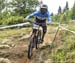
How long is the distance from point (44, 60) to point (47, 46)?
1.45 metres

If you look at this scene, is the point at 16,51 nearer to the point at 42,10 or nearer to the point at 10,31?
the point at 42,10

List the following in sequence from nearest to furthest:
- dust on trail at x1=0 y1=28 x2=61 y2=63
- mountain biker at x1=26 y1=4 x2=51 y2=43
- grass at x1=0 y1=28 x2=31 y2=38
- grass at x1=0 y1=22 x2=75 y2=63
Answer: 1. grass at x1=0 y1=22 x2=75 y2=63
2. mountain biker at x1=26 y1=4 x2=51 y2=43
3. dust on trail at x1=0 y1=28 x2=61 y2=63
4. grass at x1=0 y1=28 x2=31 y2=38

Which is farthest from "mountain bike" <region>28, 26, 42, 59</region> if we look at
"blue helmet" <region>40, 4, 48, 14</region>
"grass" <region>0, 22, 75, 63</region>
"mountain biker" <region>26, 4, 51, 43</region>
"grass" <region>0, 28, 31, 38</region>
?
"grass" <region>0, 28, 31, 38</region>

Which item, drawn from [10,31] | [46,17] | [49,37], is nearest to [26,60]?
[46,17]

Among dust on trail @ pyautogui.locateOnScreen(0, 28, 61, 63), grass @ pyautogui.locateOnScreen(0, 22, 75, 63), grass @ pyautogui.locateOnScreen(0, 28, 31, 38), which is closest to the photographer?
grass @ pyautogui.locateOnScreen(0, 22, 75, 63)

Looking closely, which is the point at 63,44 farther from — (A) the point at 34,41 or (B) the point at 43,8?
(B) the point at 43,8

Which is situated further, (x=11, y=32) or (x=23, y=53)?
(x=11, y=32)

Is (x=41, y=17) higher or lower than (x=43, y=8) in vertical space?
lower

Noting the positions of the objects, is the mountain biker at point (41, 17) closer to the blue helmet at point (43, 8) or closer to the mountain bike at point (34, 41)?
the blue helmet at point (43, 8)

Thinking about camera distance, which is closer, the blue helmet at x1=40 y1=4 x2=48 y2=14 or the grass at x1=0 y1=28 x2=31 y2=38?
the blue helmet at x1=40 y1=4 x2=48 y2=14

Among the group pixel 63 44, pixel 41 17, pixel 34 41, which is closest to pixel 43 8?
pixel 41 17

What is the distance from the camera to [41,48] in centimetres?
1235

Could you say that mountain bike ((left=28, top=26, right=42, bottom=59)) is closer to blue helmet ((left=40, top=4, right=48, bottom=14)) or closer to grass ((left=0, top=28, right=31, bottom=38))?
blue helmet ((left=40, top=4, right=48, bottom=14))

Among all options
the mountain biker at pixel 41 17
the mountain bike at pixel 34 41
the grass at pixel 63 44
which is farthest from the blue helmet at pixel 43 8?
the grass at pixel 63 44
